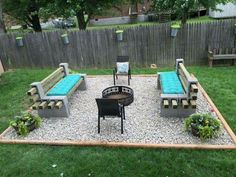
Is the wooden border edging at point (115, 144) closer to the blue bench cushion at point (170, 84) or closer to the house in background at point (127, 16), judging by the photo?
the blue bench cushion at point (170, 84)

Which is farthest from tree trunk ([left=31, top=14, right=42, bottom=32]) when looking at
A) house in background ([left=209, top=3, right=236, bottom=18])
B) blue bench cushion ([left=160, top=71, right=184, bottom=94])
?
house in background ([left=209, top=3, right=236, bottom=18])

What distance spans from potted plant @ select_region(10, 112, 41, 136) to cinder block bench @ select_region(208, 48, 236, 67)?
657 centimetres

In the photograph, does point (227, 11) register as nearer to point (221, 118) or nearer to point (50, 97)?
point (221, 118)

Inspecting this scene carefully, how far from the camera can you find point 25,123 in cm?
490

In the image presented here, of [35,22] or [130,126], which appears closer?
[130,126]

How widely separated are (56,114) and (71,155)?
161cm

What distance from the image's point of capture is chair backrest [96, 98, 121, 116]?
14.6 ft

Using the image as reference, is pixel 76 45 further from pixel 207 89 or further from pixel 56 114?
pixel 207 89

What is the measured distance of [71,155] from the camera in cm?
412

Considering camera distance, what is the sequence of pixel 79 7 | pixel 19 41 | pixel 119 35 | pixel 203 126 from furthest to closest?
pixel 79 7 → pixel 19 41 → pixel 119 35 → pixel 203 126

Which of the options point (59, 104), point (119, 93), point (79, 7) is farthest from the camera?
point (79, 7)

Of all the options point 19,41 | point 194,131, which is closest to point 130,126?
point 194,131

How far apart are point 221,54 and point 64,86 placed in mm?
6090

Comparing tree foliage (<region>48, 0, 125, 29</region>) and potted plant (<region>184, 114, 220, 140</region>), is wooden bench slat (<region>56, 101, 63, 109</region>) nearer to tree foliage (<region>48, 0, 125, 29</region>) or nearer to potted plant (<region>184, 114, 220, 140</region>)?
potted plant (<region>184, 114, 220, 140</region>)
